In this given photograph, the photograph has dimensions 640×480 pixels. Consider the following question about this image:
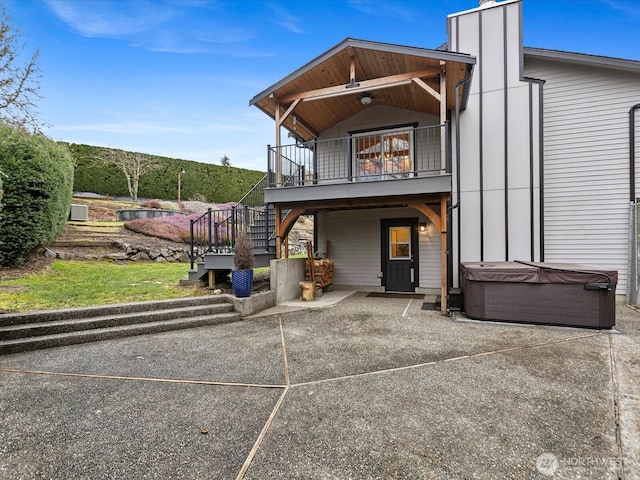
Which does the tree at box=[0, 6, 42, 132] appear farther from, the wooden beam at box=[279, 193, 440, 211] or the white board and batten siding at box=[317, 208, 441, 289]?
the white board and batten siding at box=[317, 208, 441, 289]

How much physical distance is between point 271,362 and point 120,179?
1860cm

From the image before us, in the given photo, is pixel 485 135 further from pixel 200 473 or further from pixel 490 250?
→ pixel 200 473

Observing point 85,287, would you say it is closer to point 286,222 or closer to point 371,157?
point 286,222

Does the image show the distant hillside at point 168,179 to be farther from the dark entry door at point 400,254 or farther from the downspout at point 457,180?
the downspout at point 457,180

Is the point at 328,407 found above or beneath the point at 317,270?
beneath

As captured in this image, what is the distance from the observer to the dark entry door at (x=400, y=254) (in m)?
8.77

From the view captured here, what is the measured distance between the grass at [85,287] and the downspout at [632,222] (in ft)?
30.6

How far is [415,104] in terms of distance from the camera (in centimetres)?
822

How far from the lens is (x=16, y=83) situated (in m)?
7.89

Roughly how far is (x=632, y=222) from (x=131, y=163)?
2128 cm

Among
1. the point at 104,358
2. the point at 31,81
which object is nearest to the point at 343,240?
the point at 104,358

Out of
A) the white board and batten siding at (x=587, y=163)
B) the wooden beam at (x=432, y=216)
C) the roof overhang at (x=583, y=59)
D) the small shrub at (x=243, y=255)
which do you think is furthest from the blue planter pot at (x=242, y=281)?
the roof overhang at (x=583, y=59)

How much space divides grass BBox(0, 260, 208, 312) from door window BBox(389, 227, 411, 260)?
5.22 meters

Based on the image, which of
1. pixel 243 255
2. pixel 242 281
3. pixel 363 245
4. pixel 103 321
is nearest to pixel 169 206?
pixel 363 245
